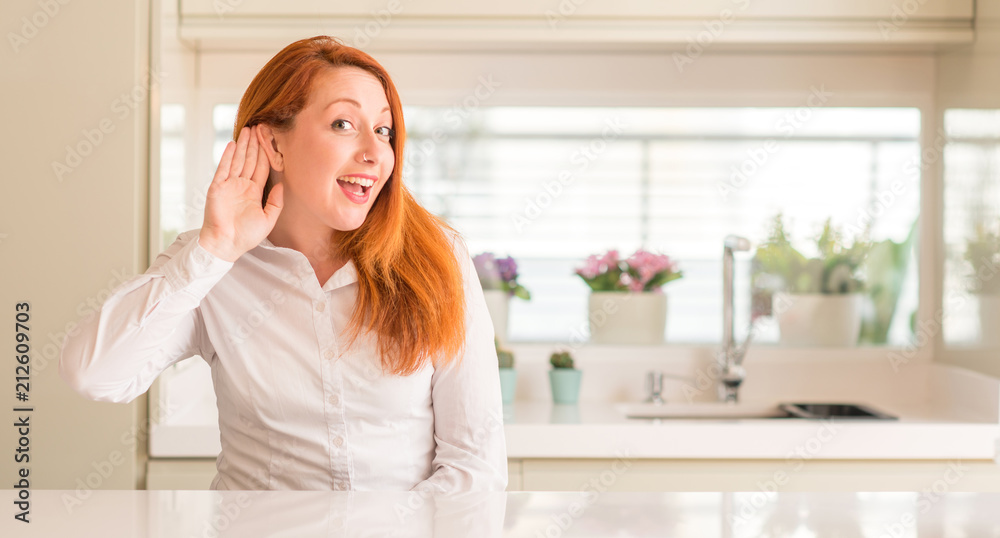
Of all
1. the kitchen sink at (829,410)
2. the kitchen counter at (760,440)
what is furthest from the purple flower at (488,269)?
the kitchen sink at (829,410)

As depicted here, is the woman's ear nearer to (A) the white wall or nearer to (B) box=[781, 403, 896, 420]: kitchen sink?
(A) the white wall

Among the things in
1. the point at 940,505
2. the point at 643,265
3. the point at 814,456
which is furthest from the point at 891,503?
the point at 643,265

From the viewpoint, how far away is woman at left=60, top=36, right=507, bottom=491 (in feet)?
3.84

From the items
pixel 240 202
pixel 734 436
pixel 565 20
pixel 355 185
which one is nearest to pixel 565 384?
pixel 734 436

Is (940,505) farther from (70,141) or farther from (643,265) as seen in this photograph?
(70,141)

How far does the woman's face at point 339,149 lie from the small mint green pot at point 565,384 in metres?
1.10

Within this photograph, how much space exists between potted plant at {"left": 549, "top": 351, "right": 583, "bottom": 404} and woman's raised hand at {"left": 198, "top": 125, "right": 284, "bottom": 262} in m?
1.18

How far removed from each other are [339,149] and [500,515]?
2.00 feet

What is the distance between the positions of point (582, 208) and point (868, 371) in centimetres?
94

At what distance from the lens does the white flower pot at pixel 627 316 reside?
236cm

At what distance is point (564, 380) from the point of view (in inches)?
86.9

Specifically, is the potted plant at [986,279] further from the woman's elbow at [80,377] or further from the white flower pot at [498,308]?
the woman's elbow at [80,377]

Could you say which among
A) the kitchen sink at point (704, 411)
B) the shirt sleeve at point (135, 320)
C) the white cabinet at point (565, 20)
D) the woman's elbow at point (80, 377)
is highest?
the white cabinet at point (565, 20)

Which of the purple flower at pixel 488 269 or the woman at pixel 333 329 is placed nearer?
the woman at pixel 333 329
